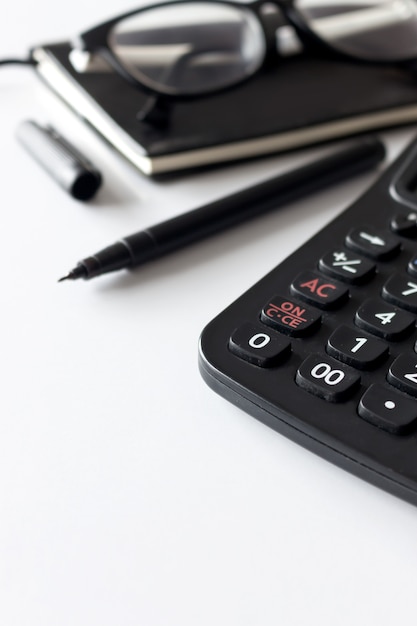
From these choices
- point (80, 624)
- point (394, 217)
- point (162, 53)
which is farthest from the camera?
point (162, 53)

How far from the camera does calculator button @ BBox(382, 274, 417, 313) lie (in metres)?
Result: 0.34

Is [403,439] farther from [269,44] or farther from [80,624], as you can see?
[269,44]

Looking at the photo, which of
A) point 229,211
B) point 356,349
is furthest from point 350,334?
point 229,211

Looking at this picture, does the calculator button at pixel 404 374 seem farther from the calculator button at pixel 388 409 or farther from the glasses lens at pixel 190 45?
the glasses lens at pixel 190 45

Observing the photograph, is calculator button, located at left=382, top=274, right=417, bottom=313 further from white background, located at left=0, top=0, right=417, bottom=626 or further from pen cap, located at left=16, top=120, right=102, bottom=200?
pen cap, located at left=16, top=120, right=102, bottom=200

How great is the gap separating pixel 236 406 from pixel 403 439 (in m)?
0.07

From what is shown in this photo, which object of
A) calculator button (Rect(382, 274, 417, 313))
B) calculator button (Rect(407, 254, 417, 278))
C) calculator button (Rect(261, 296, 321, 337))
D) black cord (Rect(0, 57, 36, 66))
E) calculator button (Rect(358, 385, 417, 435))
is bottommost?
calculator button (Rect(358, 385, 417, 435))

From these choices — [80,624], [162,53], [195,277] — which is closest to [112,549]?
[80,624]

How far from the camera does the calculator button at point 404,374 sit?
303 millimetres

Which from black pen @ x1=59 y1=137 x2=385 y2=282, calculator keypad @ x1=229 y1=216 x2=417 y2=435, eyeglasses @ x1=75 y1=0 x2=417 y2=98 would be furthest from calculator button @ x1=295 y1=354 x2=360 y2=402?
eyeglasses @ x1=75 y1=0 x2=417 y2=98

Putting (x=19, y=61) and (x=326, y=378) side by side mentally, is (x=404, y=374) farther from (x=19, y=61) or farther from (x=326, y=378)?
(x=19, y=61)

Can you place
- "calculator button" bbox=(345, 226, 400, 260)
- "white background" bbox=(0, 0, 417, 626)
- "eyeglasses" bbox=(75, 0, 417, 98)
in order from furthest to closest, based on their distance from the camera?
1. "eyeglasses" bbox=(75, 0, 417, 98)
2. "calculator button" bbox=(345, 226, 400, 260)
3. "white background" bbox=(0, 0, 417, 626)

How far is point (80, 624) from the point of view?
10.0 inches

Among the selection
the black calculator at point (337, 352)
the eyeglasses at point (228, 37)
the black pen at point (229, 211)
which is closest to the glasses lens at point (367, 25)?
the eyeglasses at point (228, 37)
